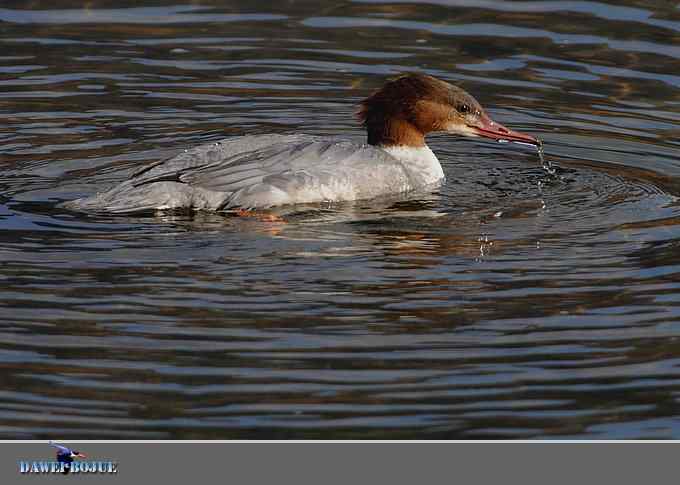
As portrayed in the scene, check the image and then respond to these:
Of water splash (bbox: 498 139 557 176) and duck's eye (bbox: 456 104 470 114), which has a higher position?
duck's eye (bbox: 456 104 470 114)

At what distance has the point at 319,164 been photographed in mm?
10586

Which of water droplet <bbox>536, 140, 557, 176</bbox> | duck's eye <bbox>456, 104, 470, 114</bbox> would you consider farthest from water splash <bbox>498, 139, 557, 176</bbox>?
duck's eye <bbox>456, 104, 470, 114</bbox>

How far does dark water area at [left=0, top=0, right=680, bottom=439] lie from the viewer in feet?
22.6

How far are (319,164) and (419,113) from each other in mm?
1237

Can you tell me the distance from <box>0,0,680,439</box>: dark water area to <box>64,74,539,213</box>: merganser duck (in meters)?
0.22

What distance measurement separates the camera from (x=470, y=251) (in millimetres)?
9203
